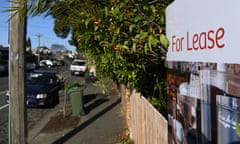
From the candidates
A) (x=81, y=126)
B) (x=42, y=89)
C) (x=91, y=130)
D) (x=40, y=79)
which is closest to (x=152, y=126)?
(x=91, y=130)

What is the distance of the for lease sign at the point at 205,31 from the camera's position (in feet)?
6.05

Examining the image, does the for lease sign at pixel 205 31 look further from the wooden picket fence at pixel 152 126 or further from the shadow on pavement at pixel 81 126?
the shadow on pavement at pixel 81 126

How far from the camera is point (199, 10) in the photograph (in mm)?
2318

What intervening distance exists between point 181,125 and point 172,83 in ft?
1.48

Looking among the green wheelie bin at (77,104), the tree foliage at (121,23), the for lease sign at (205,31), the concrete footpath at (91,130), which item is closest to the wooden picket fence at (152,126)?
the tree foliage at (121,23)

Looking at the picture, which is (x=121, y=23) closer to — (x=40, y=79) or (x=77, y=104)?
(x=77, y=104)

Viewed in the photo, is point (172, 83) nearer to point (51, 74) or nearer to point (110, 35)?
point (110, 35)

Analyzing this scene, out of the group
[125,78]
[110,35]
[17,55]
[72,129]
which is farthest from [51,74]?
[110,35]

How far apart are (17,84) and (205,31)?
17.3 ft

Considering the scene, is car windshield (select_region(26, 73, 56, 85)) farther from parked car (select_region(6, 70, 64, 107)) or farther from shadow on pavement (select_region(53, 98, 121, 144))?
shadow on pavement (select_region(53, 98, 121, 144))

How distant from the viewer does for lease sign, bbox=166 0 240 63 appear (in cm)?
184

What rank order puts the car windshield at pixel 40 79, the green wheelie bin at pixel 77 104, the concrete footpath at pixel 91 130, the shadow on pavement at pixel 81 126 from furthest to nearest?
1. the car windshield at pixel 40 79
2. the green wheelie bin at pixel 77 104
3. the shadow on pavement at pixel 81 126
4. the concrete footpath at pixel 91 130

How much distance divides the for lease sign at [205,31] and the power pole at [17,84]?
430 cm

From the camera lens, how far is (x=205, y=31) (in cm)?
220
